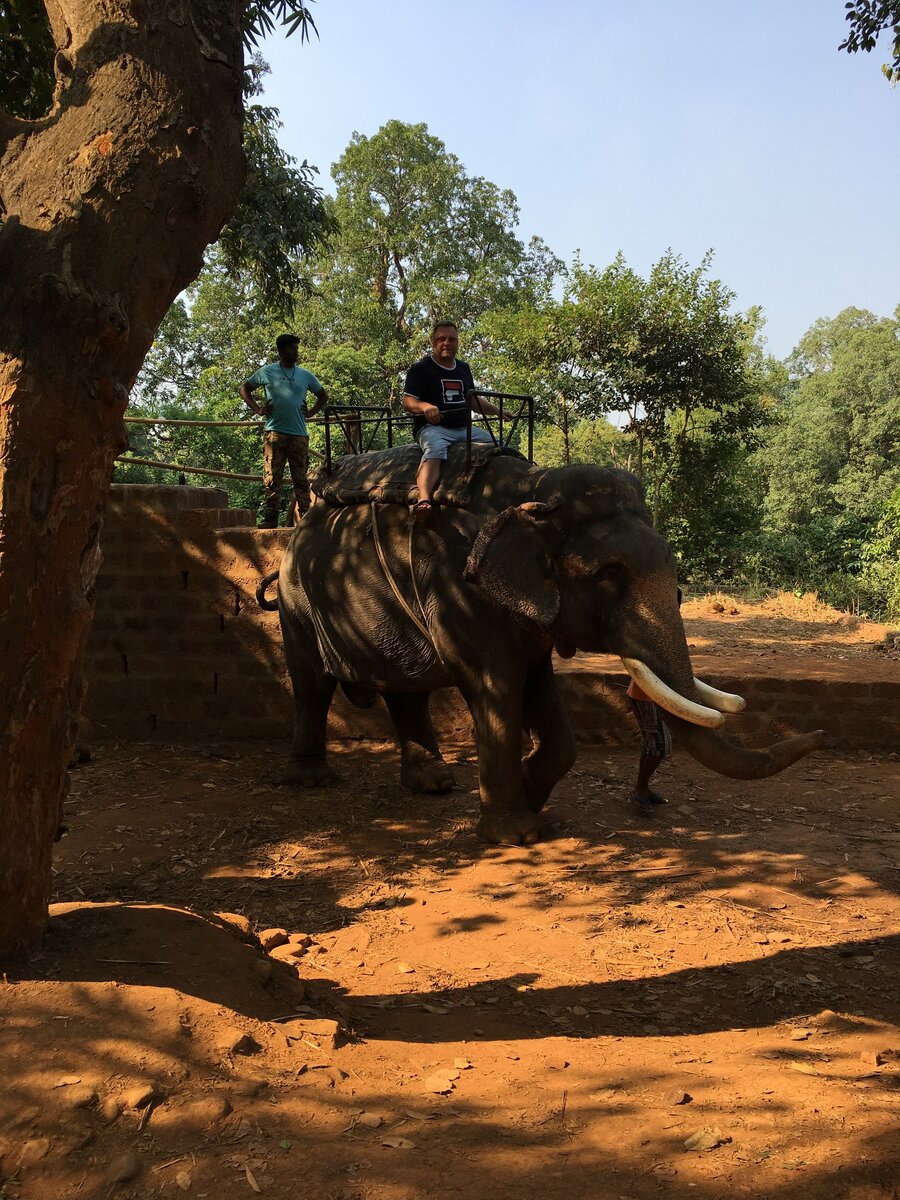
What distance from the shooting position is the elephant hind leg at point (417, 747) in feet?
22.9

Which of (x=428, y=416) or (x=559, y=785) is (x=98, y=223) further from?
(x=559, y=785)

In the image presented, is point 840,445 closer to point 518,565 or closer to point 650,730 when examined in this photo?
point 650,730

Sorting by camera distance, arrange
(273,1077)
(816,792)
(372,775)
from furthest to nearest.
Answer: (372,775) → (816,792) → (273,1077)

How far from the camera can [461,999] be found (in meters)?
4.18

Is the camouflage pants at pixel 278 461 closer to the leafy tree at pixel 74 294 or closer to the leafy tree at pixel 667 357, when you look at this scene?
the leafy tree at pixel 74 294

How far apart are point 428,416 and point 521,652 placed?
1656 mm

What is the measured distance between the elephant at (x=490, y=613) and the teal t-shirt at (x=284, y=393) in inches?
79.9

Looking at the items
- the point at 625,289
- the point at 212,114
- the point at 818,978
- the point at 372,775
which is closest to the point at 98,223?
the point at 212,114

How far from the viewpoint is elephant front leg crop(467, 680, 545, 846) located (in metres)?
5.86

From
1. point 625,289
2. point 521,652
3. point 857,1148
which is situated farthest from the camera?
point 625,289

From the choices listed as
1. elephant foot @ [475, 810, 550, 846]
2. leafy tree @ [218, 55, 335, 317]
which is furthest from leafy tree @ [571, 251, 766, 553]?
elephant foot @ [475, 810, 550, 846]

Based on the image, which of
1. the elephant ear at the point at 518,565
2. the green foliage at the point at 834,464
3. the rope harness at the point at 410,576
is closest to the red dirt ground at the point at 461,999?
the rope harness at the point at 410,576

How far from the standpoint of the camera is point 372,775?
7.56m

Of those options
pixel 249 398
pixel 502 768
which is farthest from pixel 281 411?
pixel 502 768
